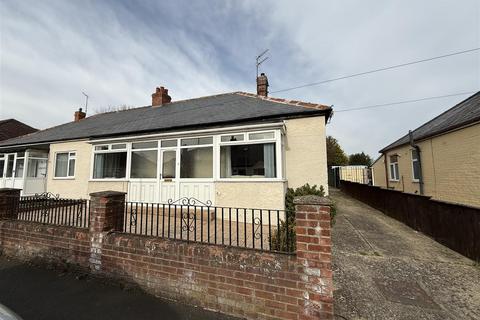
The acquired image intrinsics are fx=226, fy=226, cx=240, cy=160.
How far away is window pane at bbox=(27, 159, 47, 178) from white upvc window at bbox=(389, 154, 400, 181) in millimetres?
22344

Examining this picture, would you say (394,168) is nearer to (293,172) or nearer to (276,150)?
(293,172)

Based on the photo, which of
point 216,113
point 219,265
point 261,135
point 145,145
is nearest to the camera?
point 219,265

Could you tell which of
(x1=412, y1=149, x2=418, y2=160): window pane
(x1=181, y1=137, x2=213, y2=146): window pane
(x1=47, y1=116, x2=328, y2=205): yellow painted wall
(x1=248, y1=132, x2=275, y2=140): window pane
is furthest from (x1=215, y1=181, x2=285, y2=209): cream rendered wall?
(x1=412, y1=149, x2=418, y2=160): window pane

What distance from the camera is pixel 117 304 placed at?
3.26 meters

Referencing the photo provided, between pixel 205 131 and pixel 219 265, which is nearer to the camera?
pixel 219 265

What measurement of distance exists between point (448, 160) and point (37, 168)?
2118cm

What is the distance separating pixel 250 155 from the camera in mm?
7781

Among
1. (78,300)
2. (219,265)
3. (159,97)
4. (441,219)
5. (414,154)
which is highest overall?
(159,97)

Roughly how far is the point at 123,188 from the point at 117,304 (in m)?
6.89

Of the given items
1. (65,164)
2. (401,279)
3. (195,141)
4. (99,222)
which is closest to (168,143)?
(195,141)

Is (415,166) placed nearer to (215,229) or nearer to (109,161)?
(215,229)

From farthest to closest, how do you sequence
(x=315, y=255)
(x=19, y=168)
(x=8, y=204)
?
(x=19, y=168)
(x=8, y=204)
(x=315, y=255)

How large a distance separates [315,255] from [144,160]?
8.39 metres

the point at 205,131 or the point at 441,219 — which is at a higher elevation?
the point at 205,131
